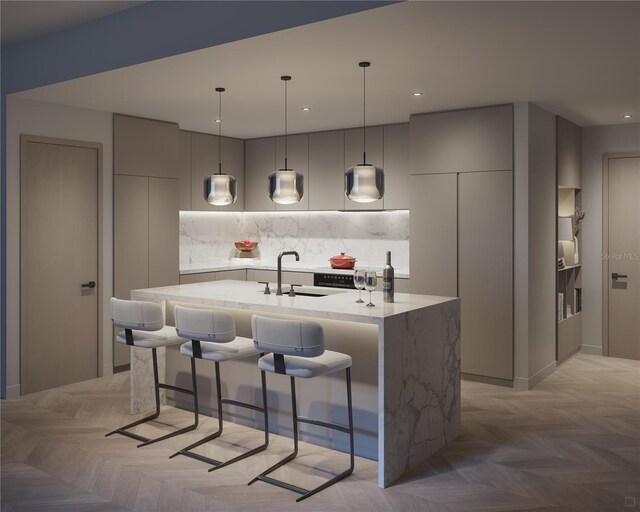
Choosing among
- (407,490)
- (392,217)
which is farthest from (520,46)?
(392,217)

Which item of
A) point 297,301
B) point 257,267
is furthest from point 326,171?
point 297,301

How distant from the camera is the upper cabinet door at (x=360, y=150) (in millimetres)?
6622

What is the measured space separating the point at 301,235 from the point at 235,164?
3.99ft

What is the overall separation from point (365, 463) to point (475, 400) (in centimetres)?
165

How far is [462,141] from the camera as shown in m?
5.61

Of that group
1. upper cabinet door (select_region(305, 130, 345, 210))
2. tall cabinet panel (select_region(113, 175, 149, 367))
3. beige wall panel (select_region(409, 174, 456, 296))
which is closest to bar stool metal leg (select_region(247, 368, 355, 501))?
beige wall panel (select_region(409, 174, 456, 296))

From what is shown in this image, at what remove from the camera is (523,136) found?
5.33 metres

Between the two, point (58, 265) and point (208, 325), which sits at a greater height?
point (58, 265)

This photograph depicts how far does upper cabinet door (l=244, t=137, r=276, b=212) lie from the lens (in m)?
7.52

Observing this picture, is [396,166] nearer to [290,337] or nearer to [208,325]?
[208,325]

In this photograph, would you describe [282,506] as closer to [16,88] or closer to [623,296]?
[16,88]

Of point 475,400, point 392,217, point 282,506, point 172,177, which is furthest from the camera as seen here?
point 392,217

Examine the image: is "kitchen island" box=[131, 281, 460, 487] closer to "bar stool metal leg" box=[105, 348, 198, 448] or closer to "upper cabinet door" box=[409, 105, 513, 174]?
"bar stool metal leg" box=[105, 348, 198, 448]

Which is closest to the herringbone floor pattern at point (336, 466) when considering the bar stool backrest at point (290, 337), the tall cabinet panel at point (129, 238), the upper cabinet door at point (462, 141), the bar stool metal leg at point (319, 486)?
the bar stool metal leg at point (319, 486)
